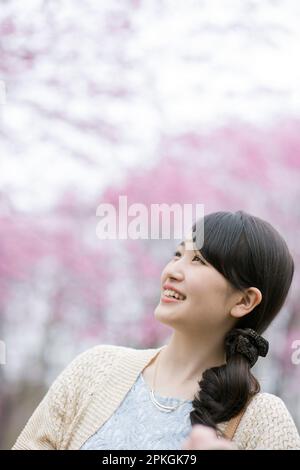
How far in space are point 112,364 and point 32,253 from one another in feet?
10.8

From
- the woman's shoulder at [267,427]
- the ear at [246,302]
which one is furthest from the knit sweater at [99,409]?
the ear at [246,302]

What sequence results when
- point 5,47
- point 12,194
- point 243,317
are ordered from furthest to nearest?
point 12,194, point 5,47, point 243,317

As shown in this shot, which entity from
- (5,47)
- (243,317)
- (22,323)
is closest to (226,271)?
(243,317)

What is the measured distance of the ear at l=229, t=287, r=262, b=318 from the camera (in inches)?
60.7

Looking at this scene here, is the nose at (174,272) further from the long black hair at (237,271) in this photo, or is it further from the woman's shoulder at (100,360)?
the woman's shoulder at (100,360)

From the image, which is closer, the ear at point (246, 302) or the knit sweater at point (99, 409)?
the knit sweater at point (99, 409)

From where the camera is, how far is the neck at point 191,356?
154cm

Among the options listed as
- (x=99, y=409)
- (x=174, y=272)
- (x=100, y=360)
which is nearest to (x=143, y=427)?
(x=99, y=409)

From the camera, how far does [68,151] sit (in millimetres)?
4715

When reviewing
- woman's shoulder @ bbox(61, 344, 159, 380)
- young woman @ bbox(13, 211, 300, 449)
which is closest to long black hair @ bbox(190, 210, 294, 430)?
young woman @ bbox(13, 211, 300, 449)

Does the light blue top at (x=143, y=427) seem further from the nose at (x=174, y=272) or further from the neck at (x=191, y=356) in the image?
the nose at (x=174, y=272)

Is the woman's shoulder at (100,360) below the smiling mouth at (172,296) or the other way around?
below

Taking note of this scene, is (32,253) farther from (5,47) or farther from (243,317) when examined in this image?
(243,317)

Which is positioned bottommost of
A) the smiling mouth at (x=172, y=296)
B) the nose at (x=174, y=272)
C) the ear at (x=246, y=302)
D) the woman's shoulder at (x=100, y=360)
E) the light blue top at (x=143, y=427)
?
the light blue top at (x=143, y=427)
